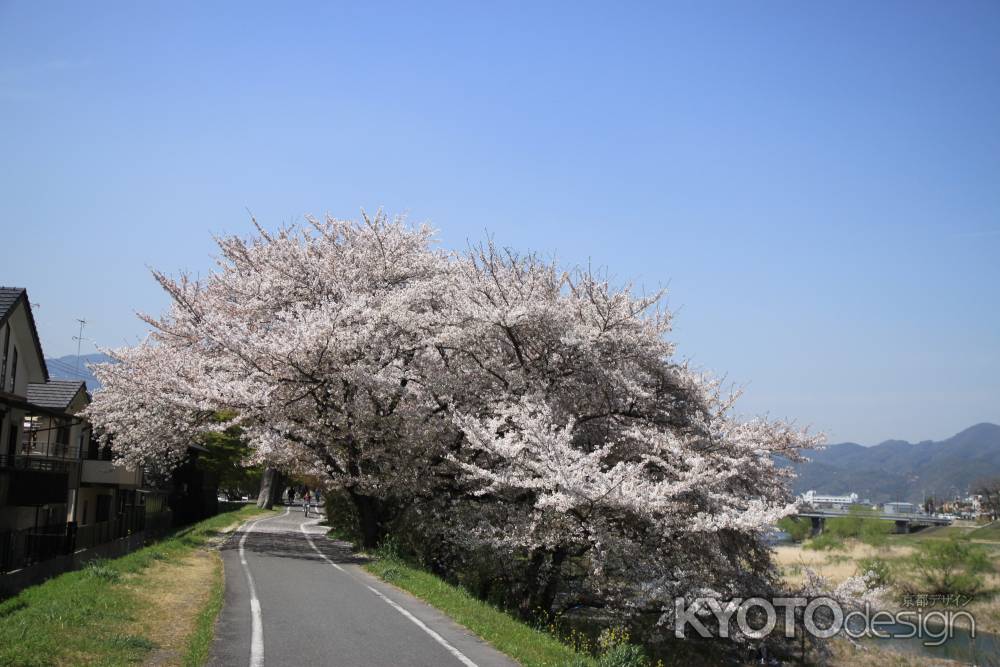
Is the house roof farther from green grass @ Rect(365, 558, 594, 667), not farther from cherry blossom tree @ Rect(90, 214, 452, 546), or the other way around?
green grass @ Rect(365, 558, 594, 667)

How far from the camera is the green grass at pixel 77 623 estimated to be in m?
9.09

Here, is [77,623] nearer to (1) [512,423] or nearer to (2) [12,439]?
(1) [512,423]

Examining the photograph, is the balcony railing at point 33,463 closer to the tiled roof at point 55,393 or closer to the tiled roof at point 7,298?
the tiled roof at point 55,393

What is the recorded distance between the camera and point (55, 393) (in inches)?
1364

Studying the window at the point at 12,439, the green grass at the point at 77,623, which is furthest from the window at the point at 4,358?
the green grass at the point at 77,623

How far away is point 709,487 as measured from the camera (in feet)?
57.1

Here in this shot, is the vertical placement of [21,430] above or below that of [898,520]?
above

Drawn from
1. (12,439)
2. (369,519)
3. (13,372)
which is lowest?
(369,519)

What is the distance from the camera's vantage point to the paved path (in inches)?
387

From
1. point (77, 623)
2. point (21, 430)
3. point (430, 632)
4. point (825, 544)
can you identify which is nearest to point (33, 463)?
point (21, 430)

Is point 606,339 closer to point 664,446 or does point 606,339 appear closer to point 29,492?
point 664,446

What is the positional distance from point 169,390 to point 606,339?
14265 millimetres

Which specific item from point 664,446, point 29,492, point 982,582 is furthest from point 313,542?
point 982,582

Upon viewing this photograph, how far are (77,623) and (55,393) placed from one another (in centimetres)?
2773
